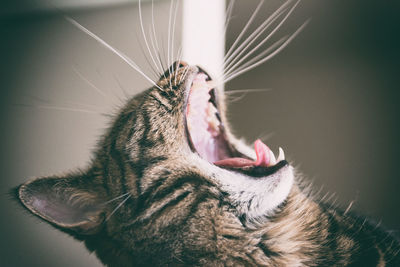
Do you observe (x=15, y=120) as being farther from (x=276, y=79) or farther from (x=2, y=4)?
(x=276, y=79)

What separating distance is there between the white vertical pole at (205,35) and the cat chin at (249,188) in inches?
10.9

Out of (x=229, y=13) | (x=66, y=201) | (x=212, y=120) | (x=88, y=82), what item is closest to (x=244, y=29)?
(x=229, y=13)

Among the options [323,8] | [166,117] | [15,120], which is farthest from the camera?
[323,8]

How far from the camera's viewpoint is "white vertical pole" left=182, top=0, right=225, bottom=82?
773 mm

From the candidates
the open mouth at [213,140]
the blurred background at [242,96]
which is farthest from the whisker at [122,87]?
the open mouth at [213,140]

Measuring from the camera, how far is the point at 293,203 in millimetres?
703

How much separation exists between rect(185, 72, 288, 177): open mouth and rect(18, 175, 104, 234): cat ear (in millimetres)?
210

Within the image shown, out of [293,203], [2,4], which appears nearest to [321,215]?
[293,203]

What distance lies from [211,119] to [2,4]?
1.41 feet

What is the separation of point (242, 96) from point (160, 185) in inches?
18.9

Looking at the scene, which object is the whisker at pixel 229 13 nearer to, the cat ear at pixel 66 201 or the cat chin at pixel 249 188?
the cat chin at pixel 249 188

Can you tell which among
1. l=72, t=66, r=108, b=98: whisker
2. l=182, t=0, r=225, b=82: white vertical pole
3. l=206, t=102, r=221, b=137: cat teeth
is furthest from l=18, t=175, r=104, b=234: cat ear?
l=182, t=0, r=225, b=82: white vertical pole

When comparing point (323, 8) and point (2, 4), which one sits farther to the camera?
point (323, 8)

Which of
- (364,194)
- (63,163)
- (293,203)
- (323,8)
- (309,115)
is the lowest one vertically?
(63,163)
